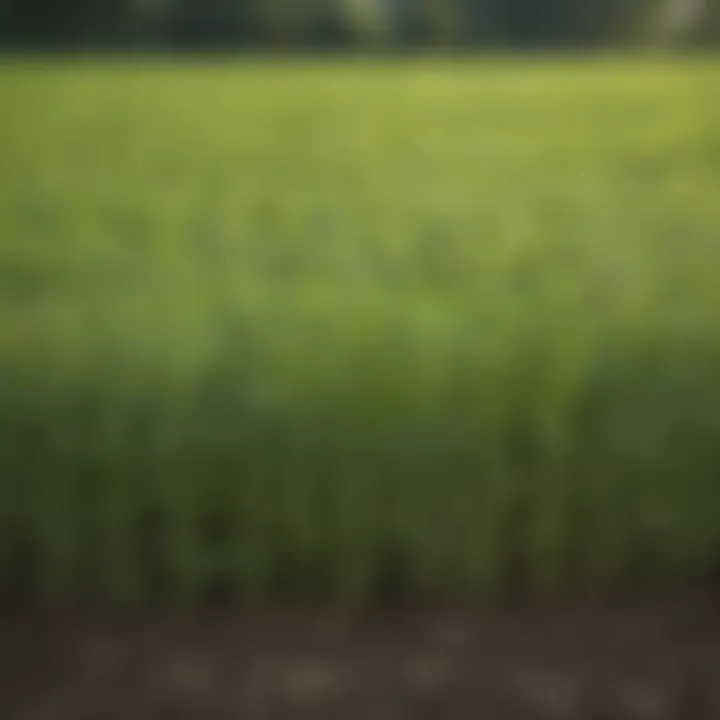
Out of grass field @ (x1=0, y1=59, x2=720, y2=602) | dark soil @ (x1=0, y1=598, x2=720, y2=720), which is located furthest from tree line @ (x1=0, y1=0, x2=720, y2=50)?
dark soil @ (x1=0, y1=598, x2=720, y2=720)

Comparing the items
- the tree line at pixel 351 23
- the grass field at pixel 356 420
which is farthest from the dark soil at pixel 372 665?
the tree line at pixel 351 23

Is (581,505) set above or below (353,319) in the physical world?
below

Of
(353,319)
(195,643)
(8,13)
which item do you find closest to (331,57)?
(8,13)

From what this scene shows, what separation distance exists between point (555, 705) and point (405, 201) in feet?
2.91

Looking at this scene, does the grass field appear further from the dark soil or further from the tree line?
the tree line

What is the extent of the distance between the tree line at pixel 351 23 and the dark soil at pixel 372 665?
4.35 feet

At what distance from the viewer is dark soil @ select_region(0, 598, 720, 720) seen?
1247 mm

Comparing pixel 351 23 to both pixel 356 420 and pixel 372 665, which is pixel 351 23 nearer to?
pixel 356 420

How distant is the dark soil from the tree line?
1.33 m

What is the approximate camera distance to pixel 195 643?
4.33 ft

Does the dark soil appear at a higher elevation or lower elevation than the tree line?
lower

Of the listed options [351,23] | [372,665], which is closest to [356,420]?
[372,665]

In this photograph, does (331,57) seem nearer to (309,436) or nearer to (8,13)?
(8,13)

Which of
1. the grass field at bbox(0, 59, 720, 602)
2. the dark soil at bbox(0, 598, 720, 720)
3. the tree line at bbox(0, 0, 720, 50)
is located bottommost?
the dark soil at bbox(0, 598, 720, 720)
